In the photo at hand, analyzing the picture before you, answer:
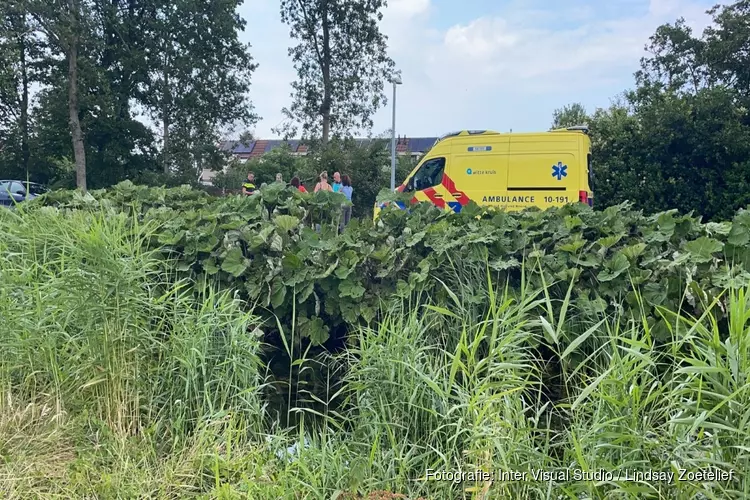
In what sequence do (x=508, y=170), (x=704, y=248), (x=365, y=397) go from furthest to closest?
(x=508, y=170)
(x=704, y=248)
(x=365, y=397)

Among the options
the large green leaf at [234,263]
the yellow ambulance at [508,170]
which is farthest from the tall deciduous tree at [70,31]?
the large green leaf at [234,263]

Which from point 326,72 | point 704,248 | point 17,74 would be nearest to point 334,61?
point 326,72

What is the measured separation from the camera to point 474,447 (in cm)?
228

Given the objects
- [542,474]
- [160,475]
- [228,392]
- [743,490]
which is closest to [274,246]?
[228,392]

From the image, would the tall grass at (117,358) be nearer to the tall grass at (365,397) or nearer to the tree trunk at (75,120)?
the tall grass at (365,397)

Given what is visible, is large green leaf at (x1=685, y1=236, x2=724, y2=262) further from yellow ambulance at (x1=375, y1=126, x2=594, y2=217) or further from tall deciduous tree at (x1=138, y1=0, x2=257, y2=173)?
tall deciduous tree at (x1=138, y1=0, x2=257, y2=173)

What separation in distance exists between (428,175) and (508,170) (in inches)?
70.7

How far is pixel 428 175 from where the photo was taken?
1198 cm

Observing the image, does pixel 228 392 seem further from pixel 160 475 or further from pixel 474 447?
pixel 474 447

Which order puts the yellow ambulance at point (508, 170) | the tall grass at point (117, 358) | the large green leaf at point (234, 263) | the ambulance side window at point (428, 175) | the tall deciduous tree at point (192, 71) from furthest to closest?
the tall deciduous tree at point (192, 71), the ambulance side window at point (428, 175), the yellow ambulance at point (508, 170), the large green leaf at point (234, 263), the tall grass at point (117, 358)

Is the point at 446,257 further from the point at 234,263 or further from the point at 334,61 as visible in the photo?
the point at 334,61

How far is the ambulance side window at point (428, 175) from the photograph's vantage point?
11.9 metres

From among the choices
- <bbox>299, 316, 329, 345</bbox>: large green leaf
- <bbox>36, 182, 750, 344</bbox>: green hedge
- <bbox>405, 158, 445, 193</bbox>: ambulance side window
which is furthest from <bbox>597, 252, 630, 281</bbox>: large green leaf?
<bbox>405, 158, 445, 193</bbox>: ambulance side window

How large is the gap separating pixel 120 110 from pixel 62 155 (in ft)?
10.7
